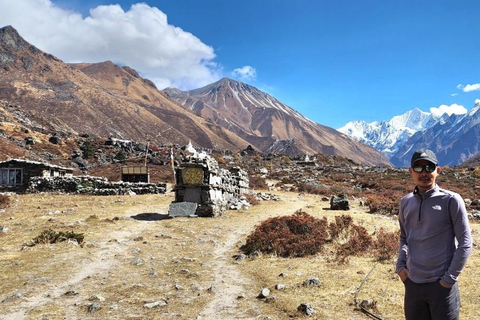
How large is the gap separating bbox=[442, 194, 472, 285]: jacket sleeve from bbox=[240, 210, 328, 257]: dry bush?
7.70 metres

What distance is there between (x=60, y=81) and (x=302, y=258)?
192905 mm

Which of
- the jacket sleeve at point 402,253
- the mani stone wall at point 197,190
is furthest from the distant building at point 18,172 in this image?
the jacket sleeve at point 402,253

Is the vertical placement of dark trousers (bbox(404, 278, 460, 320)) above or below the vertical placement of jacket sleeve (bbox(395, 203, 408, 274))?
below

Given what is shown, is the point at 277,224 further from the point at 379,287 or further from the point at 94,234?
the point at 94,234

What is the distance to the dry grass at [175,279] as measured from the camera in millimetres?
7086

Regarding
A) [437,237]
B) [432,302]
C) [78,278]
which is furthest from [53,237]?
[437,237]

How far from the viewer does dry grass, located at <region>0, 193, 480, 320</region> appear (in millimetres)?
7086

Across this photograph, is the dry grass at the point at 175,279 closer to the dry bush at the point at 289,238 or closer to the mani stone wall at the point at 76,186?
the dry bush at the point at 289,238

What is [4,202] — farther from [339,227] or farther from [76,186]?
[339,227]

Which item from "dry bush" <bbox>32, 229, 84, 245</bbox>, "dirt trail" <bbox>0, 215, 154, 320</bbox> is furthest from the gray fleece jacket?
"dry bush" <bbox>32, 229, 84, 245</bbox>

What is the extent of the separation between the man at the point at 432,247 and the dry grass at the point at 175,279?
2.82 m

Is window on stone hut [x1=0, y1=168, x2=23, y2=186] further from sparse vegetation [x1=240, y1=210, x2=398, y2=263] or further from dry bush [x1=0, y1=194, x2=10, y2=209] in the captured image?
sparse vegetation [x1=240, y1=210, x2=398, y2=263]

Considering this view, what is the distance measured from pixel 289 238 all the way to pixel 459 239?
8.55 m

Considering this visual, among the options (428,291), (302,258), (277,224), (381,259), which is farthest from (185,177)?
(428,291)
